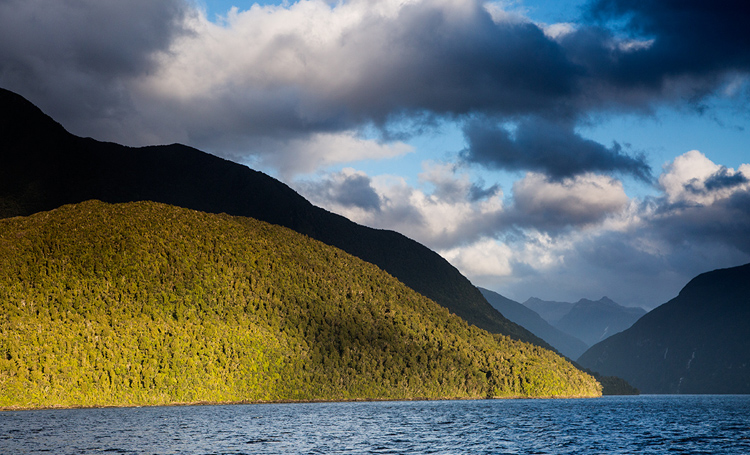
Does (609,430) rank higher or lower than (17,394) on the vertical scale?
lower

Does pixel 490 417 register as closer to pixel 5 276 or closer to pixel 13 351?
pixel 13 351

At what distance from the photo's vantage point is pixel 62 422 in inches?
4555

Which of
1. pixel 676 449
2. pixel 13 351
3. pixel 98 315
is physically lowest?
pixel 676 449

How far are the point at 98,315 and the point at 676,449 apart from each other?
540ft

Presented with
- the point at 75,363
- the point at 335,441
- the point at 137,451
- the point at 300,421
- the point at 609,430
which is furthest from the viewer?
the point at 75,363

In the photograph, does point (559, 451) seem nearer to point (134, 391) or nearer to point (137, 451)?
point (137, 451)

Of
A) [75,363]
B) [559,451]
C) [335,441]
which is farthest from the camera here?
[75,363]

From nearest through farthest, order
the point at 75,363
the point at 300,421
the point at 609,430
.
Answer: the point at 609,430 < the point at 300,421 < the point at 75,363

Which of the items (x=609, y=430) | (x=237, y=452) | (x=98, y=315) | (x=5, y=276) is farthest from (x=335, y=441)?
(x=5, y=276)

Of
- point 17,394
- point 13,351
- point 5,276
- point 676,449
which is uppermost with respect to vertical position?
point 5,276

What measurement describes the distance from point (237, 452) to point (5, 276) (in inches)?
6091

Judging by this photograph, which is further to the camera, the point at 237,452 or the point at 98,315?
the point at 98,315

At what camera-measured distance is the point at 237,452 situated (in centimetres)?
7581

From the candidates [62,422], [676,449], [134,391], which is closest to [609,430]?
[676,449]
